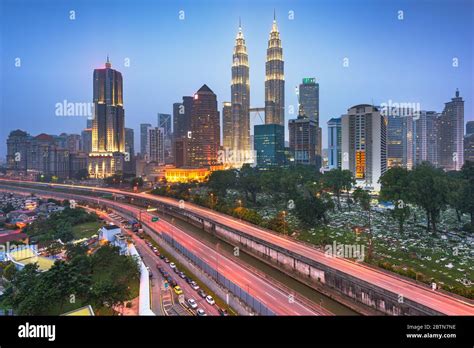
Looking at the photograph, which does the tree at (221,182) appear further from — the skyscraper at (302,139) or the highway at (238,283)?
the skyscraper at (302,139)

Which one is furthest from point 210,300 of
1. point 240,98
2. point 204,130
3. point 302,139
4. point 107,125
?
point 240,98

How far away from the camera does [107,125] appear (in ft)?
205

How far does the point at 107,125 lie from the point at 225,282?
64015 millimetres

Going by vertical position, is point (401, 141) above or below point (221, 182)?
above

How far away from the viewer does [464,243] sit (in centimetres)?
1259

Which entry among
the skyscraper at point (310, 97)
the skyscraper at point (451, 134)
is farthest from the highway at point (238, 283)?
the skyscraper at point (310, 97)

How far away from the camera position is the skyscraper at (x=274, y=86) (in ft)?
260

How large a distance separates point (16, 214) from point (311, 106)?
273 ft

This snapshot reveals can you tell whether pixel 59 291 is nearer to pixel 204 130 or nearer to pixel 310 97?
pixel 204 130

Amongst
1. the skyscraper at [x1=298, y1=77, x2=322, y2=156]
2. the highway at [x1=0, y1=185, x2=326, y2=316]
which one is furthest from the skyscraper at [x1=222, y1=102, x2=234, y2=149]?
the highway at [x1=0, y1=185, x2=326, y2=316]

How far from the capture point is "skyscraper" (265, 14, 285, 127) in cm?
7931

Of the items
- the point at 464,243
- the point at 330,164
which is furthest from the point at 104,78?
the point at 464,243
